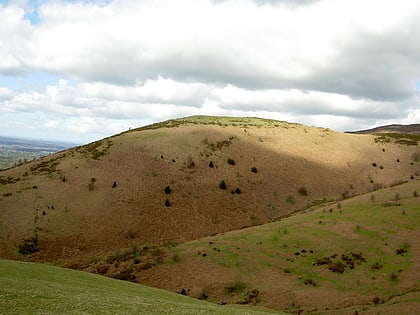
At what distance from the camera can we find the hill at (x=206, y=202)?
28141 millimetres

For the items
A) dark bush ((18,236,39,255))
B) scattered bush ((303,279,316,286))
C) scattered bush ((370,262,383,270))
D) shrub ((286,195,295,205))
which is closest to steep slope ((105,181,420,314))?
scattered bush ((303,279,316,286))

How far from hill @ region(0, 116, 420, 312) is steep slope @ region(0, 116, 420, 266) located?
157 mm

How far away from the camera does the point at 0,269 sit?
1802cm

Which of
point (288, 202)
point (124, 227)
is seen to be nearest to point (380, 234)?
point (288, 202)

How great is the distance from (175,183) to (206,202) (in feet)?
17.7

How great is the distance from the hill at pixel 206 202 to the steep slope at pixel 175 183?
0.52ft

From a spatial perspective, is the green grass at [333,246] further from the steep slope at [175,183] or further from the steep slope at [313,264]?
the steep slope at [175,183]

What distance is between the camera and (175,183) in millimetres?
52188

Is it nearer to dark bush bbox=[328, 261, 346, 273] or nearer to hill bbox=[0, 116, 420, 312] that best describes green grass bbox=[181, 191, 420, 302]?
hill bbox=[0, 116, 420, 312]

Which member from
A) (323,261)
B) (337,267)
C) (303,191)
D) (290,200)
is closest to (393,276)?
(337,267)

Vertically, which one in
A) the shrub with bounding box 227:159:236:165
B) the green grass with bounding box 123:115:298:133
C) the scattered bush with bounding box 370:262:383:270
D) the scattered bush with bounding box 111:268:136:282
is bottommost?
the scattered bush with bounding box 111:268:136:282

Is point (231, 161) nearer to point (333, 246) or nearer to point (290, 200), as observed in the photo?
point (290, 200)

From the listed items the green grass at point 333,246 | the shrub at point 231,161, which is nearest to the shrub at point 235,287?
the green grass at point 333,246

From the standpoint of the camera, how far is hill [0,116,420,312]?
92.3ft
